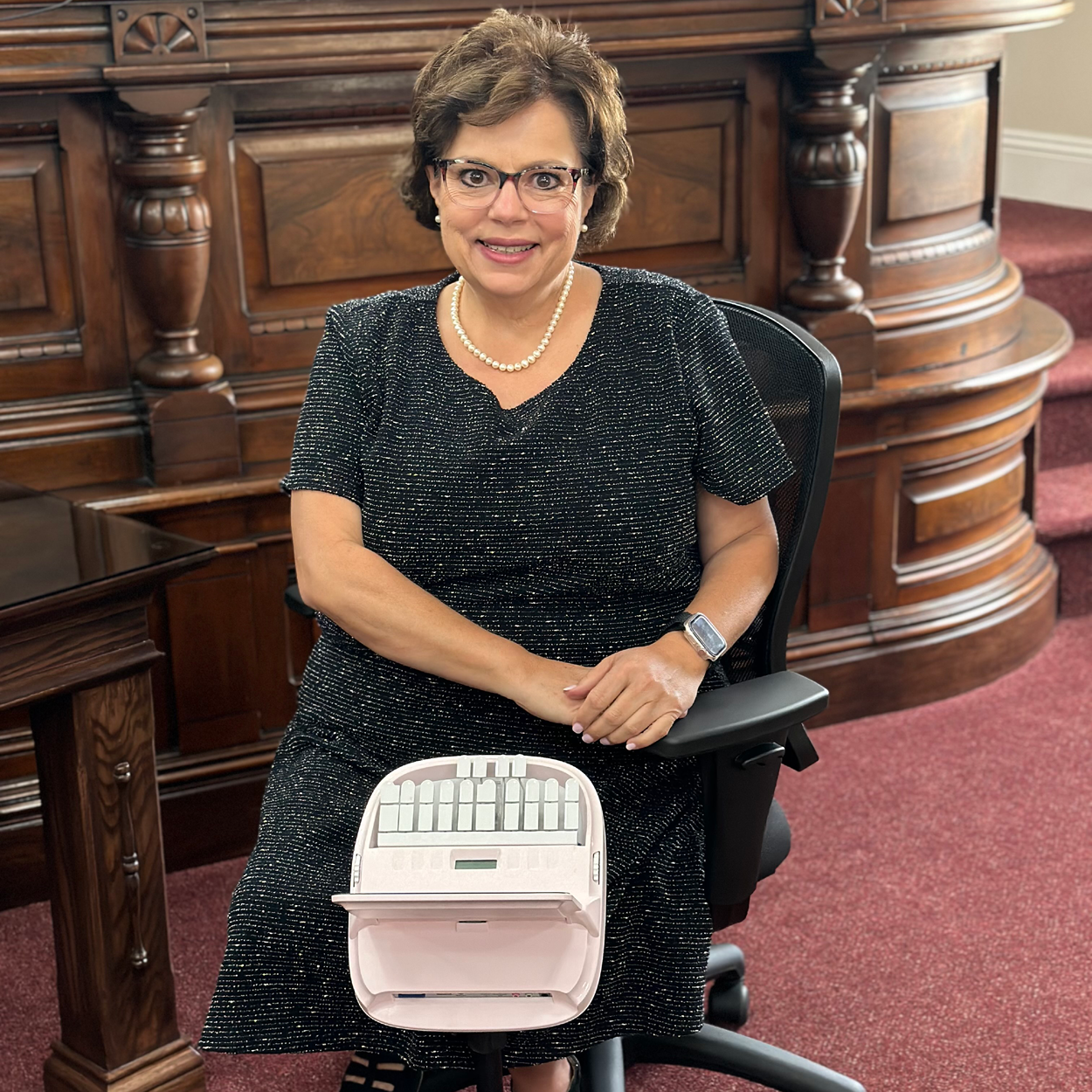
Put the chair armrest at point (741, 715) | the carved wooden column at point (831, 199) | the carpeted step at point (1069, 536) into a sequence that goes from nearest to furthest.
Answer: the chair armrest at point (741, 715), the carved wooden column at point (831, 199), the carpeted step at point (1069, 536)

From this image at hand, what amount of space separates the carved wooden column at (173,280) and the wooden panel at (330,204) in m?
0.13

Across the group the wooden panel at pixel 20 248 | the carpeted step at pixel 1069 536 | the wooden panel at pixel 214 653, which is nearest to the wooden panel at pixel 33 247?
the wooden panel at pixel 20 248

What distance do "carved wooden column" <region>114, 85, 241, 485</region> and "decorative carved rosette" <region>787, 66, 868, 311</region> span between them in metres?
1.13

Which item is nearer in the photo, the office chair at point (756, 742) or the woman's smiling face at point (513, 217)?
the office chair at point (756, 742)

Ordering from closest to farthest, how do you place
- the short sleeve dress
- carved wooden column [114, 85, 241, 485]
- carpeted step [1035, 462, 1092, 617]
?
1. the short sleeve dress
2. carved wooden column [114, 85, 241, 485]
3. carpeted step [1035, 462, 1092, 617]

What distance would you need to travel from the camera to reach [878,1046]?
2.22m

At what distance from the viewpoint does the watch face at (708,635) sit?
1794 millimetres

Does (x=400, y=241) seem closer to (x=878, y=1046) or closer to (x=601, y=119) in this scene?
(x=601, y=119)

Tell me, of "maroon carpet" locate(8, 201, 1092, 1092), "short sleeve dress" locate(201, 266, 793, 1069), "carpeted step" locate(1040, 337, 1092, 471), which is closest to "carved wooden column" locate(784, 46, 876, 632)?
"maroon carpet" locate(8, 201, 1092, 1092)

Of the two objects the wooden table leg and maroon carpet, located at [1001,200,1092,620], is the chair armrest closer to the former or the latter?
the wooden table leg

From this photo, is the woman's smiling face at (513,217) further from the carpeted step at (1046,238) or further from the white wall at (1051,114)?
the white wall at (1051,114)

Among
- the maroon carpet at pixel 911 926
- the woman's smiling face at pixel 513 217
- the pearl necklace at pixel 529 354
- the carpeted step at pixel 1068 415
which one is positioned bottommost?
the maroon carpet at pixel 911 926

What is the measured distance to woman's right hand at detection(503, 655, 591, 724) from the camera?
1748mm

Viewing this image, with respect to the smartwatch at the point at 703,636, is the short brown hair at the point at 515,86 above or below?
above
